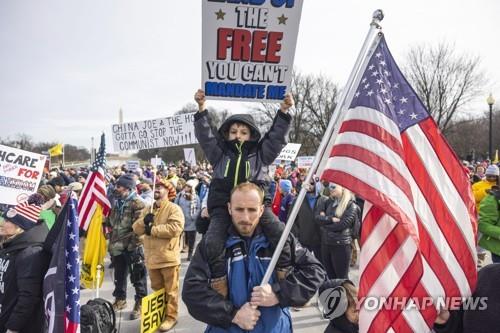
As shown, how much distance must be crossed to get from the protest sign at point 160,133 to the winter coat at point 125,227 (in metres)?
2.27

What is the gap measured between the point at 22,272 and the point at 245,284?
2023mm

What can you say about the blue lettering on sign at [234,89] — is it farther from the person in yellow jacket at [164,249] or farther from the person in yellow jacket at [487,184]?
the person in yellow jacket at [487,184]

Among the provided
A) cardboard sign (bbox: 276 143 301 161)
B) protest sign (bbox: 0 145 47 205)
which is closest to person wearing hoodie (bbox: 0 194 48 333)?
protest sign (bbox: 0 145 47 205)

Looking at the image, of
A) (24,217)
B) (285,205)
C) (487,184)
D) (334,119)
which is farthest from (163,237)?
(487,184)

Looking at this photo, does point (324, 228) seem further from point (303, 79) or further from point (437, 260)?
point (303, 79)

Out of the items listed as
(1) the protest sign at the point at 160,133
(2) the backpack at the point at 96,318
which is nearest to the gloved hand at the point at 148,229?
(2) the backpack at the point at 96,318

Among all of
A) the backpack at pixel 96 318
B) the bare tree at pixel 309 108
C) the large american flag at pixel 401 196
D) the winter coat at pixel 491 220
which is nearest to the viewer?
the large american flag at pixel 401 196

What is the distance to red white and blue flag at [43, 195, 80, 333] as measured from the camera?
2930 mm

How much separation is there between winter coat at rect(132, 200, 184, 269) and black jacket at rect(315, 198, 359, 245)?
7.24 ft

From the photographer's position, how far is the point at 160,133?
8297 millimetres

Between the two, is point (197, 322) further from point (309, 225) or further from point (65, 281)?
point (65, 281)

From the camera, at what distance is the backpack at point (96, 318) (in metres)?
3.95

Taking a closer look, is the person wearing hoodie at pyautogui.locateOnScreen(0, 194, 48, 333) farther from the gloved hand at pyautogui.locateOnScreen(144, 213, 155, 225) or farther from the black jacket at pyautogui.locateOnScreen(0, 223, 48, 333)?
the gloved hand at pyautogui.locateOnScreen(144, 213, 155, 225)

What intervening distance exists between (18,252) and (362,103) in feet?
10.0
